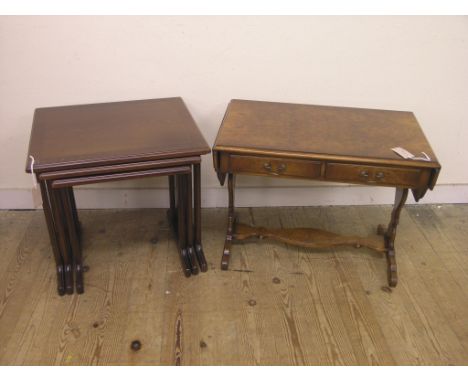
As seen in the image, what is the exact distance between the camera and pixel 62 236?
2346mm

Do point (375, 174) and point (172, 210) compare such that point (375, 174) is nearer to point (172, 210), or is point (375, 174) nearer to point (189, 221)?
point (189, 221)

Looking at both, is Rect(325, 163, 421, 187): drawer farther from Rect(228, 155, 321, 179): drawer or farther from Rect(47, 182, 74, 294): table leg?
Rect(47, 182, 74, 294): table leg

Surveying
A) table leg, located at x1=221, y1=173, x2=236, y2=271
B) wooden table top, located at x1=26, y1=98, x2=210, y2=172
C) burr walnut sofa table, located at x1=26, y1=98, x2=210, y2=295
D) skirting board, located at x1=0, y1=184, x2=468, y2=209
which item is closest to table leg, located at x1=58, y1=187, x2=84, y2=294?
burr walnut sofa table, located at x1=26, y1=98, x2=210, y2=295

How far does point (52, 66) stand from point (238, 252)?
1411 millimetres

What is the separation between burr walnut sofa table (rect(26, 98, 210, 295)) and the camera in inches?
82.4

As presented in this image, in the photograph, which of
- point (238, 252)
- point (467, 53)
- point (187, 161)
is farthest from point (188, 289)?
point (467, 53)

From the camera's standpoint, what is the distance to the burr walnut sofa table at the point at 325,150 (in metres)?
2.21

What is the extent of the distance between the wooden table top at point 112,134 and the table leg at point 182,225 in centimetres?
21

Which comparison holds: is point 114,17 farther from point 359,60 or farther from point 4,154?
point 359,60

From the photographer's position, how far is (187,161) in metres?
2.18

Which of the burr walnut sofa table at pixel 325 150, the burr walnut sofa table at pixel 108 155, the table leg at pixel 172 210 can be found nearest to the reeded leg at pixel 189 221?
the burr walnut sofa table at pixel 108 155

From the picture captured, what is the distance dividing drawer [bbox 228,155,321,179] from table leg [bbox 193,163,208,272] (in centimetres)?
16

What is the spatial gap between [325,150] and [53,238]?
1336 millimetres

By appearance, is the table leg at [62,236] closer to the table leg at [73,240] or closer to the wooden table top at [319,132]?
the table leg at [73,240]
